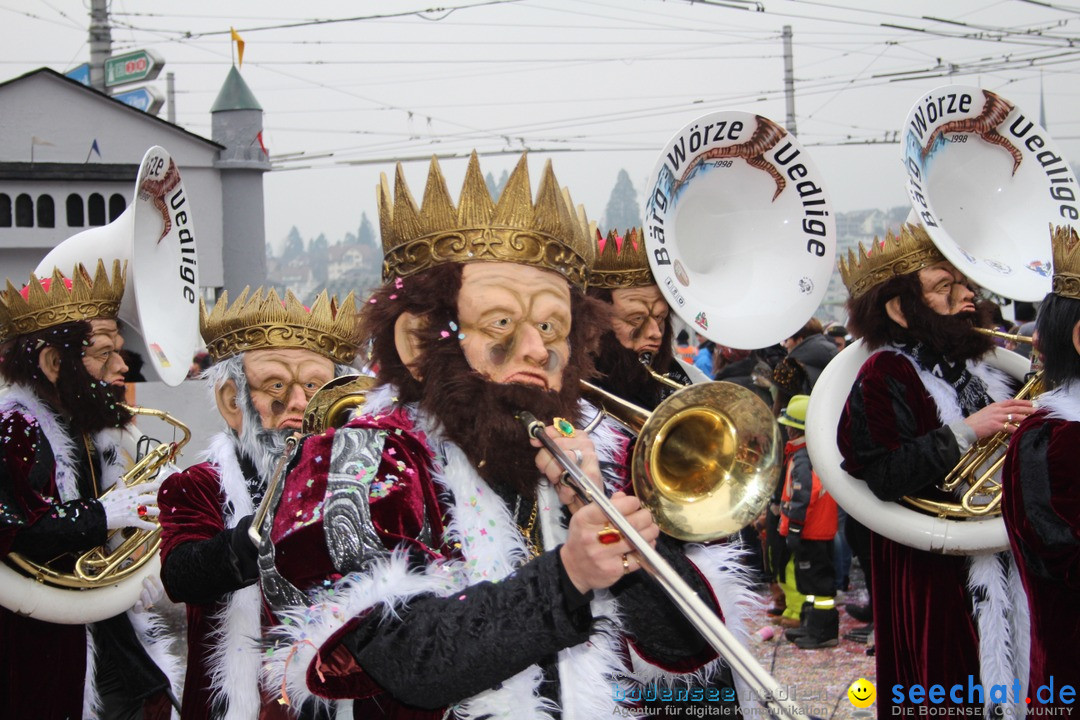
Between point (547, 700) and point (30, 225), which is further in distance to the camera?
point (30, 225)

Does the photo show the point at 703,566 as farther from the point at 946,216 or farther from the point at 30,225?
the point at 30,225

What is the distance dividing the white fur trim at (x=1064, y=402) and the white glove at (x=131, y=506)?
333 centimetres

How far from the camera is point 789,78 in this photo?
1581 centimetres

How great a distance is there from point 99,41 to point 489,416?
1251 centimetres

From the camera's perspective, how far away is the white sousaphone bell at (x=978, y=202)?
14.5 ft

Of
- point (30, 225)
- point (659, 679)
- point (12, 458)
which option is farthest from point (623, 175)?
point (659, 679)

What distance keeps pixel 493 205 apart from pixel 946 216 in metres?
2.97

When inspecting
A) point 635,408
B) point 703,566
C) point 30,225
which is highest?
point 30,225

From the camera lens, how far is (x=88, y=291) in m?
4.55

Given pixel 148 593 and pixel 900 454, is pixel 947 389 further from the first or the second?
pixel 148 593

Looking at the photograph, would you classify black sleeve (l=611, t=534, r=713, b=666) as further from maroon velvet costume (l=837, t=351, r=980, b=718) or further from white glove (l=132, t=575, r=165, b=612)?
white glove (l=132, t=575, r=165, b=612)

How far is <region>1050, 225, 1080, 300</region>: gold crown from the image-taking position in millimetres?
3297

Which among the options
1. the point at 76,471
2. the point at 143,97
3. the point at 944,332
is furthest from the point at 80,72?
the point at 944,332

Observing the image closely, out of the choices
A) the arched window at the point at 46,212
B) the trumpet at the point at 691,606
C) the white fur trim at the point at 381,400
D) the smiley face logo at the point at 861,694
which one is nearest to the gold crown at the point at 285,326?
the white fur trim at the point at 381,400
